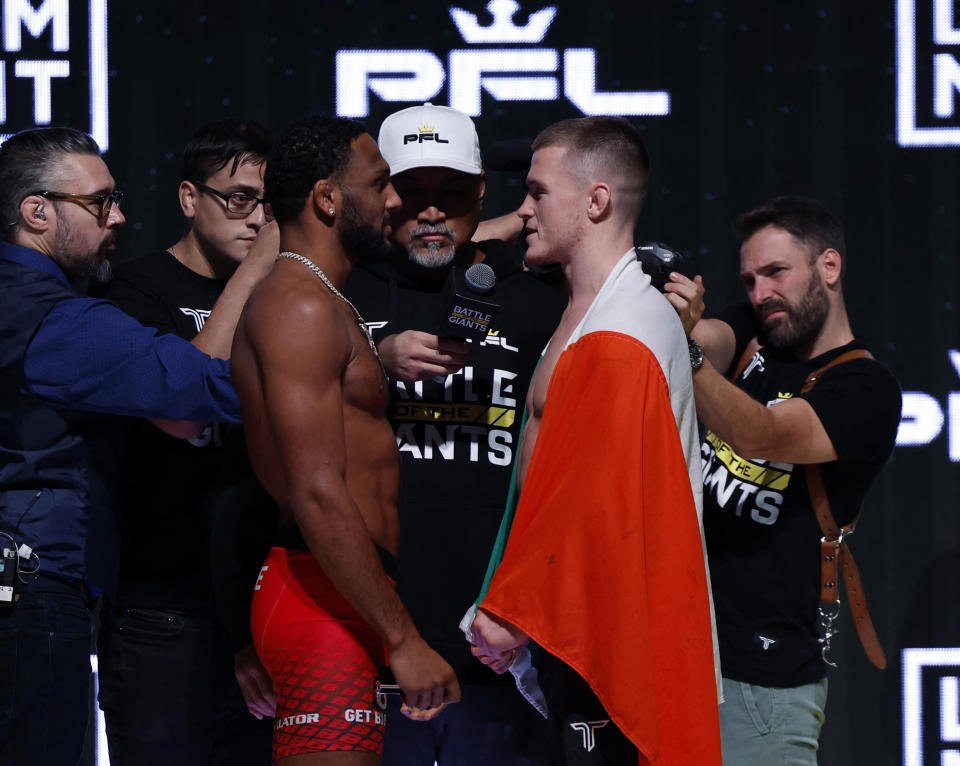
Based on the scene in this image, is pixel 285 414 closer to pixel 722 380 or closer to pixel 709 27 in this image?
pixel 722 380

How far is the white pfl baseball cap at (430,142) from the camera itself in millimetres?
2521

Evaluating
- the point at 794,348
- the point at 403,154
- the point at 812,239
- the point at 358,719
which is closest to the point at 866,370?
the point at 794,348

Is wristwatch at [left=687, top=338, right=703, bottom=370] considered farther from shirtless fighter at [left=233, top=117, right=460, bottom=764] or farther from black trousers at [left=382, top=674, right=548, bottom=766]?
black trousers at [left=382, top=674, right=548, bottom=766]

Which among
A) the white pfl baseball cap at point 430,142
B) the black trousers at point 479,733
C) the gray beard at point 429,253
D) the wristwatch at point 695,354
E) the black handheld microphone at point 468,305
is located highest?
the white pfl baseball cap at point 430,142

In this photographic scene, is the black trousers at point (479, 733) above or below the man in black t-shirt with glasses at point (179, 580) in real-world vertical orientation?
below

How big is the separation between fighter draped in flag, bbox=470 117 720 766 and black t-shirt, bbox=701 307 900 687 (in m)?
0.65

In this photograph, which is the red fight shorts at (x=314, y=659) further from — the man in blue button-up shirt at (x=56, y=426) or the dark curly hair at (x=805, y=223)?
the dark curly hair at (x=805, y=223)

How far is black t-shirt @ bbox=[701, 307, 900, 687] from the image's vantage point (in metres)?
2.56

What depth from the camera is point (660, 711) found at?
6.24ft

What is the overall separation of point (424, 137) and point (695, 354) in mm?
789

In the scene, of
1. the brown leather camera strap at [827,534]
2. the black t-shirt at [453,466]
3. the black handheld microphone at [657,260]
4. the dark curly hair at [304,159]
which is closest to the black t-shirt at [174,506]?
the black t-shirt at [453,466]

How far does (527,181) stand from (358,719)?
1.06 meters

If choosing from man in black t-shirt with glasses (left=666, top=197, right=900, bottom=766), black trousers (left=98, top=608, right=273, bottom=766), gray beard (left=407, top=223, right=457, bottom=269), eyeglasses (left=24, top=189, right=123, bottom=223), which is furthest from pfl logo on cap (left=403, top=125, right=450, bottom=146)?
black trousers (left=98, top=608, right=273, bottom=766)

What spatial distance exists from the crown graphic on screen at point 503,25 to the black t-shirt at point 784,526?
1674 millimetres
